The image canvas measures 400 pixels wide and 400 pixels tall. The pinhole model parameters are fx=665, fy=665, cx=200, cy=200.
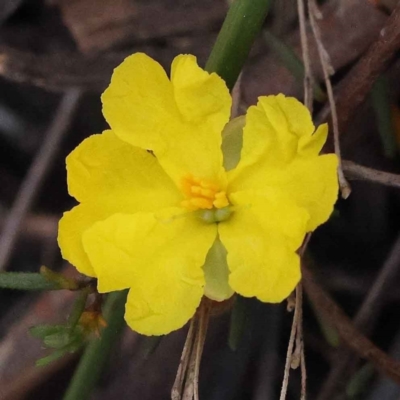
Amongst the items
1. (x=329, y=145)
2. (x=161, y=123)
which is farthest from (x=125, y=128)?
(x=329, y=145)

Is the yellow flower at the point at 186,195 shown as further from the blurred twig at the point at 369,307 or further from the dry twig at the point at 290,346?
the blurred twig at the point at 369,307

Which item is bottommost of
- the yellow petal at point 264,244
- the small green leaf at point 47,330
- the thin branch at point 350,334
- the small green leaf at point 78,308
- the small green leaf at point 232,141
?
the thin branch at point 350,334

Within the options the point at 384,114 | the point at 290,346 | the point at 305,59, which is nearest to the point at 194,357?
the point at 290,346

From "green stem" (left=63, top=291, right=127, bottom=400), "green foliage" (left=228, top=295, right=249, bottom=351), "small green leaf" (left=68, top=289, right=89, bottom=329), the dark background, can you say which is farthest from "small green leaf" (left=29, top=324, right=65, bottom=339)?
the dark background

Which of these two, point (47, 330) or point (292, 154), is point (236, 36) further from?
point (47, 330)

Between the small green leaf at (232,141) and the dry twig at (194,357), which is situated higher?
the small green leaf at (232,141)

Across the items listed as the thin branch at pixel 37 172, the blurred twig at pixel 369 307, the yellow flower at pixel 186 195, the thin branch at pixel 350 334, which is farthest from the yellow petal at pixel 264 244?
the thin branch at pixel 37 172

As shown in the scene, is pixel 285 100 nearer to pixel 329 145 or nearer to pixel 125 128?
pixel 125 128
